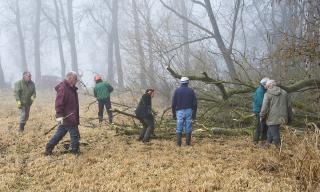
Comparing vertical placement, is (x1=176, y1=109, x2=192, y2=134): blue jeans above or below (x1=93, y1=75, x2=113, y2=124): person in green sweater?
below

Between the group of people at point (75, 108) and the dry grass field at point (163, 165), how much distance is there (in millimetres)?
360

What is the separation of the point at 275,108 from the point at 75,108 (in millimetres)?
4203

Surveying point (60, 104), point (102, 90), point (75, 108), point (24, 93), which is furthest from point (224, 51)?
point (60, 104)

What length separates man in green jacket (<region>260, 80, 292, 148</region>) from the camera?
8875mm

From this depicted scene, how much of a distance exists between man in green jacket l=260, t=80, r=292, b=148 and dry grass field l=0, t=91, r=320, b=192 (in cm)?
55

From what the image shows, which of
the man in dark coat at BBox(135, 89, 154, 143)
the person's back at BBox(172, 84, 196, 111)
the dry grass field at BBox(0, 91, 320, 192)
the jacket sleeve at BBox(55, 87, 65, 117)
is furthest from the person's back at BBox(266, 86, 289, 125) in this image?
the jacket sleeve at BBox(55, 87, 65, 117)

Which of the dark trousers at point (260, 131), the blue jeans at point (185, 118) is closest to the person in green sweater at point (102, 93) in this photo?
the blue jeans at point (185, 118)

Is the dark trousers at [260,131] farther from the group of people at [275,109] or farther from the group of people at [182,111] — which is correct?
the group of people at [275,109]

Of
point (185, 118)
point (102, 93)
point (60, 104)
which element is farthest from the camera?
point (102, 93)

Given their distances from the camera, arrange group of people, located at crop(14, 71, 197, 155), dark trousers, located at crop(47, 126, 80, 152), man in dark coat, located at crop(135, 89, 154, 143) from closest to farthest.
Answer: group of people, located at crop(14, 71, 197, 155)
dark trousers, located at crop(47, 126, 80, 152)
man in dark coat, located at crop(135, 89, 154, 143)

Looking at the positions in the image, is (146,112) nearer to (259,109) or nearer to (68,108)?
(68,108)

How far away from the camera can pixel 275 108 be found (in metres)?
8.90

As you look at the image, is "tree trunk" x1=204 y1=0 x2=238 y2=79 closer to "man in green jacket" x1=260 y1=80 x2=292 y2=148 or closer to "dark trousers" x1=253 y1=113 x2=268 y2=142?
"dark trousers" x1=253 y1=113 x2=268 y2=142

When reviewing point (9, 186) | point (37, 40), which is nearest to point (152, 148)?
point (9, 186)
